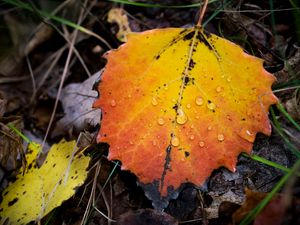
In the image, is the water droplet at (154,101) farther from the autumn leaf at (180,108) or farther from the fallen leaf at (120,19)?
the fallen leaf at (120,19)

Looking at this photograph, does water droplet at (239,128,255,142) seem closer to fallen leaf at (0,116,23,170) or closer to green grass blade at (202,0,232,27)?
green grass blade at (202,0,232,27)

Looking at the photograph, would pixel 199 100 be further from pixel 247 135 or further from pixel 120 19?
pixel 120 19

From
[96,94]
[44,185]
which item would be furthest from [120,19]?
[44,185]

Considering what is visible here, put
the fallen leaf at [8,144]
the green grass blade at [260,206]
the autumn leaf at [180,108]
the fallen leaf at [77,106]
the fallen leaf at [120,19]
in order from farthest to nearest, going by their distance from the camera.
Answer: the fallen leaf at [120,19]
the fallen leaf at [77,106]
the fallen leaf at [8,144]
the autumn leaf at [180,108]
the green grass blade at [260,206]

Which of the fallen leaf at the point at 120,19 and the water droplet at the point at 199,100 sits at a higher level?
the fallen leaf at the point at 120,19

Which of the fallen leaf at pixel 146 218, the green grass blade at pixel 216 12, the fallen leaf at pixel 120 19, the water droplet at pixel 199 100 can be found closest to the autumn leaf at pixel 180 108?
the water droplet at pixel 199 100

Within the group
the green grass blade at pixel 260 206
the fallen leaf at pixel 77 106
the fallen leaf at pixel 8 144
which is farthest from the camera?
the fallen leaf at pixel 77 106

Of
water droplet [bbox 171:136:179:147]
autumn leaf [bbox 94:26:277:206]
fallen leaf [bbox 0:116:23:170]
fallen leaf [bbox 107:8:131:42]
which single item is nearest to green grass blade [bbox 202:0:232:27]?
autumn leaf [bbox 94:26:277:206]

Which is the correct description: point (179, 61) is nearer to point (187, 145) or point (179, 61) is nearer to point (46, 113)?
point (187, 145)
